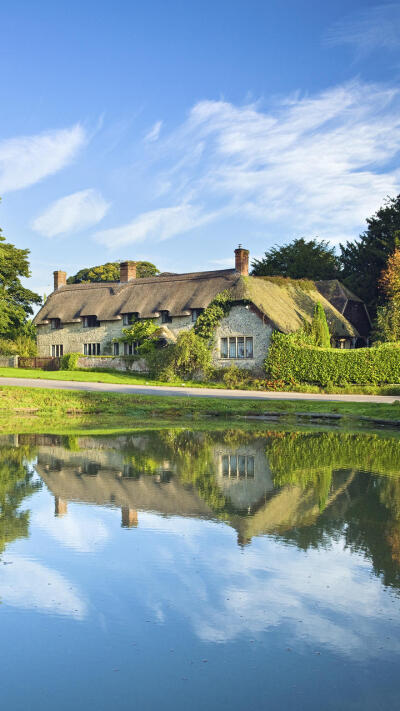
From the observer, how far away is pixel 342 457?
1557 centimetres

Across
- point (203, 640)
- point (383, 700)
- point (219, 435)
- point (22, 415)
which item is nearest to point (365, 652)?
point (383, 700)

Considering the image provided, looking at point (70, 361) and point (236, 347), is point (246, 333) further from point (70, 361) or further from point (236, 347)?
point (70, 361)

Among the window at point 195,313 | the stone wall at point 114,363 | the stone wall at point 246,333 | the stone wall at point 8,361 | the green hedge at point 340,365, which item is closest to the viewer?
the green hedge at point 340,365

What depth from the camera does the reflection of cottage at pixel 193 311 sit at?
44719 millimetres

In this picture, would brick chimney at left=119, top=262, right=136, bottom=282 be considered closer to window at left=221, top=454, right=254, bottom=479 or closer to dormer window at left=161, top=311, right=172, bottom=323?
dormer window at left=161, top=311, right=172, bottom=323

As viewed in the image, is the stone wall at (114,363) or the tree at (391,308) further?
the stone wall at (114,363)

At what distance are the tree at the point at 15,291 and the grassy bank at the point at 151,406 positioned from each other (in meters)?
28.8


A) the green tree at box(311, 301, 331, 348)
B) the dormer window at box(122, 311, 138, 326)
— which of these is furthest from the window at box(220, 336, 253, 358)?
the dormer window at box(122, 311, 138, 326)

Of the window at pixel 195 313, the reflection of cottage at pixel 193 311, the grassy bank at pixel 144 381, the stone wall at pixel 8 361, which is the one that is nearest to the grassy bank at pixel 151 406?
the grassy bank at pixel 144 381

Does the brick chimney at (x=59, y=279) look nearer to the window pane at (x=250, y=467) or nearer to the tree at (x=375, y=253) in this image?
the tree at (x=375, y=253)

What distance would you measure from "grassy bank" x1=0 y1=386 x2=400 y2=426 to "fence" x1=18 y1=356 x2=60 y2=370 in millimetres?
→ 21057

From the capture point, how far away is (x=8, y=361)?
173ft

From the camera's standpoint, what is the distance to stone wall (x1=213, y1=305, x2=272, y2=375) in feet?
144

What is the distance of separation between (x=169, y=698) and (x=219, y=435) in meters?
16.6
